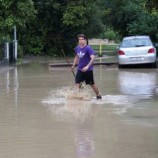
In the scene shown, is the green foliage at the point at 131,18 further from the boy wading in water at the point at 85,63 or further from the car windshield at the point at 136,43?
the boy wading in water at the point at 85,63

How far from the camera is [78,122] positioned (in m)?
9.19

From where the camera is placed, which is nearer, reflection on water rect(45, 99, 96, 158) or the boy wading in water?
reflection on water rect(45, 99, 96, 158)

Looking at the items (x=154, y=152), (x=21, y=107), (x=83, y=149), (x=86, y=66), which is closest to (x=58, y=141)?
(x=83, y=149)

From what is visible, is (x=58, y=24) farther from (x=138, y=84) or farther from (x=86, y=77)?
(x=86, y=77)

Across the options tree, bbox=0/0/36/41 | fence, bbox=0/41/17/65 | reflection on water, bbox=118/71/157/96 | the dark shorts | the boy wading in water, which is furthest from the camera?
fence, bbox=0/41/17/65

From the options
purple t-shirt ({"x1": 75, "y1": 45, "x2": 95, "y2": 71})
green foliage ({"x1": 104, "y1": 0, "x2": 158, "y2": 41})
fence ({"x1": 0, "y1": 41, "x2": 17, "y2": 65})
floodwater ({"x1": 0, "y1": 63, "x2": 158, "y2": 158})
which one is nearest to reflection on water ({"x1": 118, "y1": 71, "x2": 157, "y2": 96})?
floodwater ({"x1": 0, "y1": 63, "x2": 158, "y2": 158})

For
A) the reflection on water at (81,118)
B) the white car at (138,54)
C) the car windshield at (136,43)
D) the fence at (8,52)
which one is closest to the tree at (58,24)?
the fence at (8,52)

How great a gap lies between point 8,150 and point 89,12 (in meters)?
29.8

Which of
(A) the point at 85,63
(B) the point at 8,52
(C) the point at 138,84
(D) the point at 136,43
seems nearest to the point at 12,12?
(B) the point at 8,52

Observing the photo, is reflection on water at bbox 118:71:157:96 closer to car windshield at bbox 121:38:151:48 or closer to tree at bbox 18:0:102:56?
car windshield at bbox 121:38:151:48

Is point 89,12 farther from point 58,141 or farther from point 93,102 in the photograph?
point 58,141

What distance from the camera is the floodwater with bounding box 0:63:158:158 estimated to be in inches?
277

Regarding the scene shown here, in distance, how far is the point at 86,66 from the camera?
12.1 meters

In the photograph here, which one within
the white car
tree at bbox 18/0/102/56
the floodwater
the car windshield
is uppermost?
tree at bbox 18/0/102/56
